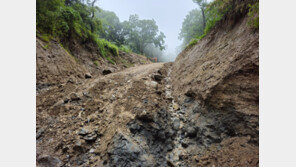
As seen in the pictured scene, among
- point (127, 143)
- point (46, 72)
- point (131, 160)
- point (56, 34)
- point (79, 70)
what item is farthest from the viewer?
point (79, 70)

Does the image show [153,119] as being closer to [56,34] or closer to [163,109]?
[163,109]

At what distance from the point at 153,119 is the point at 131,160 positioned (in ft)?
3.63

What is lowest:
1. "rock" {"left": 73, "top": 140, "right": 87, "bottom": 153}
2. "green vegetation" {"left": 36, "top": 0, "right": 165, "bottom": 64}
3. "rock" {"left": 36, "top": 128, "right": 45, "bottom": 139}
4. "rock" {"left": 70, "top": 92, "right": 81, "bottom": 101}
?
"rock" {"left": 73, "top": 140, "right": 87, "bottom": 153}

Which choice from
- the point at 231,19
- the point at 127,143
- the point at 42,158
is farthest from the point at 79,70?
the point at 231,19

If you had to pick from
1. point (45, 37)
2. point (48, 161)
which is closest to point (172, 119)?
point (48, 161)

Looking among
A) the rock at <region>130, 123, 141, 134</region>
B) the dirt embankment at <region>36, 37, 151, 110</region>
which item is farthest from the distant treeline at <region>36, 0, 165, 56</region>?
the rock at <region>130, 123, 141, 134</region>

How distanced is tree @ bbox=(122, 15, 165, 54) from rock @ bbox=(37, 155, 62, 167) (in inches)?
1006

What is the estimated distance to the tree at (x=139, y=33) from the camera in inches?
1041

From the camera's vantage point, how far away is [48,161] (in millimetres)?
2406

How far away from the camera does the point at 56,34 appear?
6.21 metres

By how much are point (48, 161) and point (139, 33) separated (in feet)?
92.5

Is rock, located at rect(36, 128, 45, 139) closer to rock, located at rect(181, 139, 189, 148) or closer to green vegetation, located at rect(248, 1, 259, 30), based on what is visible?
rock, located at rect(181, 139, 189, 148)

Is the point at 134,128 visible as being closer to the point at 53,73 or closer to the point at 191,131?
the point at 191,131

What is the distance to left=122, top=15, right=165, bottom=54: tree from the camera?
1041 inches
